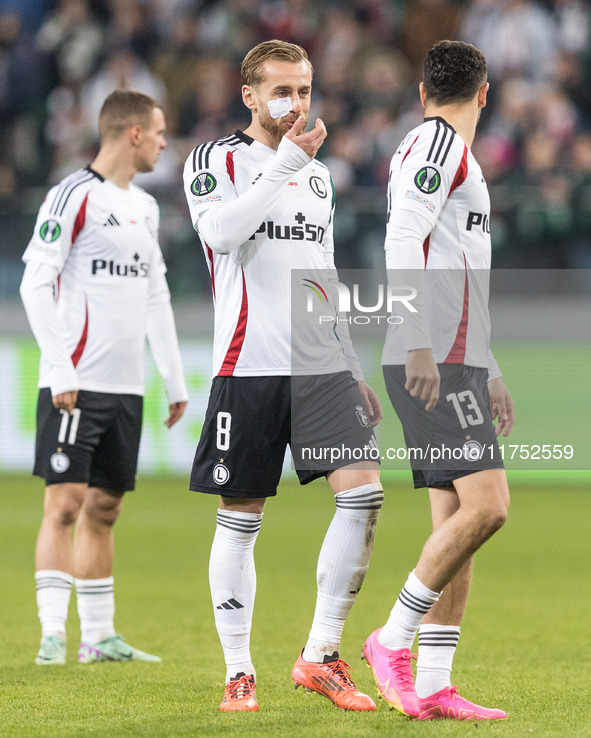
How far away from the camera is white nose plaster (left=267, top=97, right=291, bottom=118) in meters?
4.33

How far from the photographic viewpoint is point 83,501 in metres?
5.79

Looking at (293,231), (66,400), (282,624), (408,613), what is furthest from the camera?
(282,624)

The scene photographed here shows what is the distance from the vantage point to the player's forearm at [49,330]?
5559mm

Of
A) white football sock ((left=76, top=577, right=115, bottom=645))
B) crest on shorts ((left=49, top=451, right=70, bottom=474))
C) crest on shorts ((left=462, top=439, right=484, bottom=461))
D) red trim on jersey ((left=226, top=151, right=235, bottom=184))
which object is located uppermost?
red trim on jersey ((left=226, top=151, right=235, bottom=184))

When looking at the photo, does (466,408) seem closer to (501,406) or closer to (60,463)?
(501,406)

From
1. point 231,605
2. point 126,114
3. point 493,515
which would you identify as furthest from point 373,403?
point 126,114

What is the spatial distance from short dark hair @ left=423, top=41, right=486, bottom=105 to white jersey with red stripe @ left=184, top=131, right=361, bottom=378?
1.96 feet

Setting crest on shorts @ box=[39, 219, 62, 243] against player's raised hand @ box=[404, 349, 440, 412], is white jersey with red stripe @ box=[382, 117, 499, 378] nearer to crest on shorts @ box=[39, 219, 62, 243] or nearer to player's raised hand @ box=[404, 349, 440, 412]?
player's raised hand @ box=[404, 349, 440, 412]

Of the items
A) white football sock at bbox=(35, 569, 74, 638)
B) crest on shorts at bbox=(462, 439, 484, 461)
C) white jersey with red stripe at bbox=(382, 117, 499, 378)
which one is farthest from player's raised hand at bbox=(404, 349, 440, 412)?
white football sock at bbox=(35, 569, 74, 638)

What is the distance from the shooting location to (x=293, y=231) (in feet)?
14.4

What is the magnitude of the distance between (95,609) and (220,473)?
5.85 ft

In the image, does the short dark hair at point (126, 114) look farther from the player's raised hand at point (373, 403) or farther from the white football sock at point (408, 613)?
the white football sock at point (408, 613)

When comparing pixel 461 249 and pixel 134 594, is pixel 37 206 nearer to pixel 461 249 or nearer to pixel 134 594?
pixel 134 594

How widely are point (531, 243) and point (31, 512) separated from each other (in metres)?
5.44
